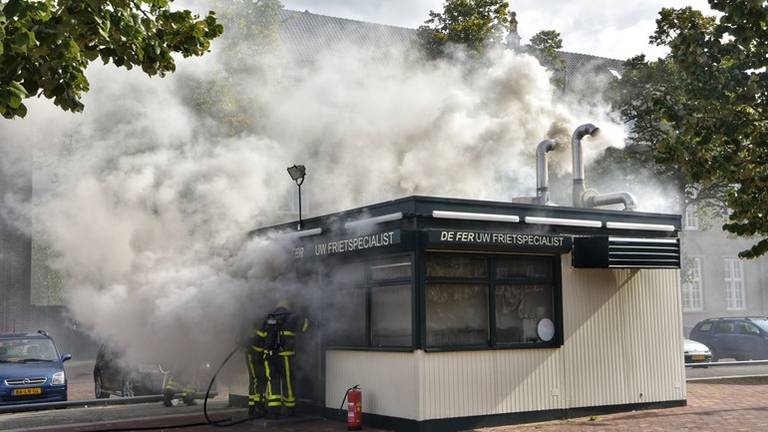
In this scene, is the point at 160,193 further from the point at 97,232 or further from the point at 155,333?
the point at 155,333

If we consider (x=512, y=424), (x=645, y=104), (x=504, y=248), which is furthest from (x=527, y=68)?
(x=512, y=424)


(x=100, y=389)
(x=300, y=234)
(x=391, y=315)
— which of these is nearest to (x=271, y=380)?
(x=391, y=315)

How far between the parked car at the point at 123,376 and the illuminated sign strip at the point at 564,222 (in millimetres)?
8011

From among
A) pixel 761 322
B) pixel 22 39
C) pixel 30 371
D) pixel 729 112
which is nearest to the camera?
→ pixel 22 39

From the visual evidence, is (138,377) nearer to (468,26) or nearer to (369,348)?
(369,348)

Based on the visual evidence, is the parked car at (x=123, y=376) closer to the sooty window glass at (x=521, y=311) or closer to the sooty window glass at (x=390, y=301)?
the sooty window glass at (x=390, y=301)

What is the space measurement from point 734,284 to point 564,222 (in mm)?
31476

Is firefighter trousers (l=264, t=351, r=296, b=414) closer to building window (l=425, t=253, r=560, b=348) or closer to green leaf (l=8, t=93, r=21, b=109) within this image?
building window (l=425, t=253, r=560, b=348)

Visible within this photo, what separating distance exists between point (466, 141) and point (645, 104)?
7.39 metres

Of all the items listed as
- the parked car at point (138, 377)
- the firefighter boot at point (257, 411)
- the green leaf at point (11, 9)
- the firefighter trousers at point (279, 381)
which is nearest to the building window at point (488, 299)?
the firefighter trousers at point (279, 381)

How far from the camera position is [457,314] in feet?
43.5

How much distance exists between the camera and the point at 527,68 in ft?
69.5

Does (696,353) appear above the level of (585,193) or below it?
below

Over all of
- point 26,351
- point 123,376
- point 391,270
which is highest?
point 391,270
